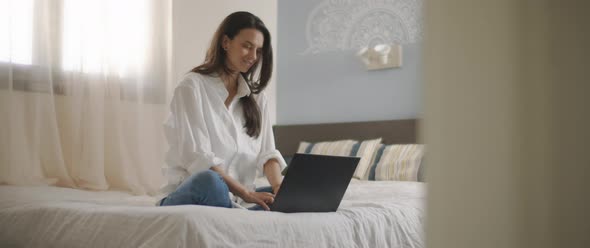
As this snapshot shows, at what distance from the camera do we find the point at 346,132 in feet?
13.9

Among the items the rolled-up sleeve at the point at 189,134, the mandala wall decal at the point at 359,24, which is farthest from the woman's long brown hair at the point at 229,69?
the mandala wall decal at the point at 359,24

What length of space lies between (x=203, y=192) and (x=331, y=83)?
2.77 meters

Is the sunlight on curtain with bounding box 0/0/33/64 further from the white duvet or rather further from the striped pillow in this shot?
the striped pillow

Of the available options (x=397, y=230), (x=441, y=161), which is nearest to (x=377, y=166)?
(x=397, y=230)

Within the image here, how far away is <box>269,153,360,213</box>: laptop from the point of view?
67.3 inches

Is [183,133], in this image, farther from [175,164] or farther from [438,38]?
[438,38]

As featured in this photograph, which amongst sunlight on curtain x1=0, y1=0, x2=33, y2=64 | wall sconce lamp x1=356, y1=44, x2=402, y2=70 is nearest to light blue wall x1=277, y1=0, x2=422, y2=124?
wall sconce lamp x1=356, y1=44, x2=402, y2=70

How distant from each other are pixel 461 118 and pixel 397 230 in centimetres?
163

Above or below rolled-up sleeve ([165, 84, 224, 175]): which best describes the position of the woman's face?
above

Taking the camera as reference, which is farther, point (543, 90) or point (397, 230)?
point (397, 230)

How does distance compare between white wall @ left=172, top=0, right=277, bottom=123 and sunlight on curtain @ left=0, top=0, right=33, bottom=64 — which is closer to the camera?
sunlight on curtain @ left=0, top=0, right=33, bottom=64

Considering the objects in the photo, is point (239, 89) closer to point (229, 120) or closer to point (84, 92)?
point (229, 120)

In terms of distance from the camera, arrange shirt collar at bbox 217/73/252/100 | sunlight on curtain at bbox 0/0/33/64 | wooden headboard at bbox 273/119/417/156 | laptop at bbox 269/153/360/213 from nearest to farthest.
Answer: laptop at bbox 269/153/360/213 < shirt collar at bbox 217/73/252/100 < sunlight on curtain at bbox 0/0/33/64 < wooden headboard at bbox 273/119/417/156

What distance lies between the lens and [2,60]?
3016 millimetres
